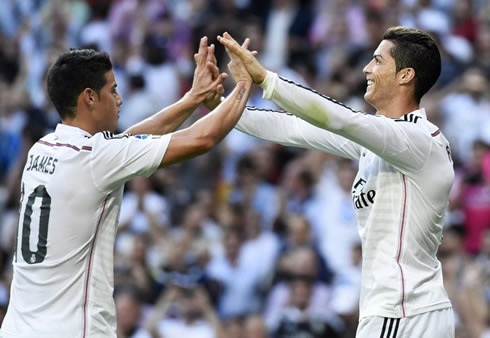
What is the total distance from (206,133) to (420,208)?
1255 mm

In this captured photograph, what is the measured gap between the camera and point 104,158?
201 inches

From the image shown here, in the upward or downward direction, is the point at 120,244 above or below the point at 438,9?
below

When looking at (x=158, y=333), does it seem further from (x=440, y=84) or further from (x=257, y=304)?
(x=440, y=84)

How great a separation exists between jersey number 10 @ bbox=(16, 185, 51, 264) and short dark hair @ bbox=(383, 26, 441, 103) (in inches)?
82.4

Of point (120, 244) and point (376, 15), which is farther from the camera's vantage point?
point (376, 15)

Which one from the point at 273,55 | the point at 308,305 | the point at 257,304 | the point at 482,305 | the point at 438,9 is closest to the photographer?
the point at 482,305

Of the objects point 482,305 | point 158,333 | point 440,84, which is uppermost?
point 440,84

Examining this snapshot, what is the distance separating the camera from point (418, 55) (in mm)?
A: 5586

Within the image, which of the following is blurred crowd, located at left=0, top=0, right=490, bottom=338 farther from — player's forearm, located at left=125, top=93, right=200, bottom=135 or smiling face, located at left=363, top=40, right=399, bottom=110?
smiling face, located at left=363, top=40, right=399, bottom=110

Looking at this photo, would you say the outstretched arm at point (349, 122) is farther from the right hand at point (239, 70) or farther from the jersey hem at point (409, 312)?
the jersey hem at point (409, 312)

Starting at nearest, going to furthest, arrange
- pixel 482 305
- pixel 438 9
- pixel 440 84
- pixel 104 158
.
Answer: pixel 104 158, pixel 482 305, pixel 440 84, pixel 438 9

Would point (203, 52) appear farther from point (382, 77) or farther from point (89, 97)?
point (382, 77)

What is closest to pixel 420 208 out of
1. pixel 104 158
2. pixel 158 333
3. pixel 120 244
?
pixel 104 158

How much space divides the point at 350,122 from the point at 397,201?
0.59m
